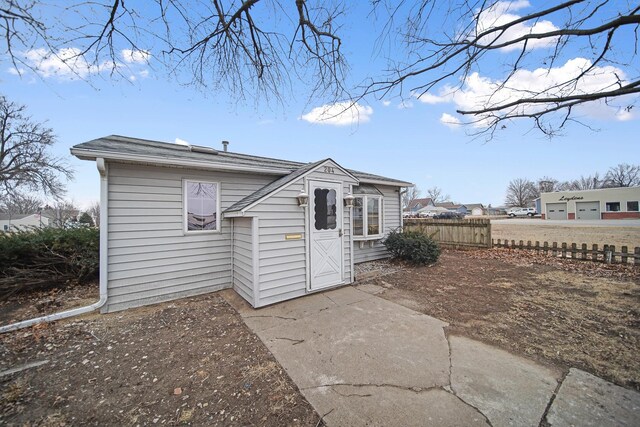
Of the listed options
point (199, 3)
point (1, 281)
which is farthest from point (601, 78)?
point (1, 281)

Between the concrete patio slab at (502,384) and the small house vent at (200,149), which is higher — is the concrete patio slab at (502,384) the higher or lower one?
the lower one

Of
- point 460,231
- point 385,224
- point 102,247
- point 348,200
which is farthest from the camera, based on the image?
point 460,231

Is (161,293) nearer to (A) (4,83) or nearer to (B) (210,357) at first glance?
(B) (210,357)

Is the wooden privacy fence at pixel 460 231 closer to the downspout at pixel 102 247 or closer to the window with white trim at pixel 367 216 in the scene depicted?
the window with white trim at pixel 367 216

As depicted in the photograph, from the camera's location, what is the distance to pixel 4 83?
2.51m

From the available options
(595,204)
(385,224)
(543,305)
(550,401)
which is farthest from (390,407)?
(595,204)

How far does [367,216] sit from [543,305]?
14.6 feet

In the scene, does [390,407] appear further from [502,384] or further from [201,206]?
[201,206]

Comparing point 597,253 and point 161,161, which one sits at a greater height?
point 161,161

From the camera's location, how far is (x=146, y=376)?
2.63 metres

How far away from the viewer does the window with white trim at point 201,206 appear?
502cm

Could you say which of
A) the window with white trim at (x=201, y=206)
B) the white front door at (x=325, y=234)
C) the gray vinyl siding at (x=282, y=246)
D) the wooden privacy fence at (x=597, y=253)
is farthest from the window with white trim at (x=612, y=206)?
the window with white trim at (x=201, y=206)

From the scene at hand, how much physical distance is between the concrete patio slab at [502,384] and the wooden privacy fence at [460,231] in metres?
6.95

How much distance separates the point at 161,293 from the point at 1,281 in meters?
3.28
